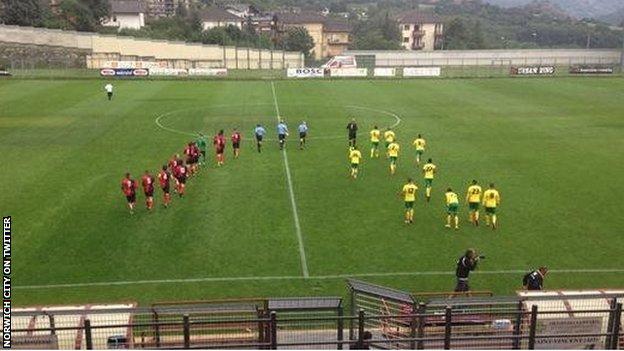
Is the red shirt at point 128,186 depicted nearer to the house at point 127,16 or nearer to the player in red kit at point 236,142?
the player in red kit at point 236,142

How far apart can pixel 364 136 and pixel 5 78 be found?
1520 inches

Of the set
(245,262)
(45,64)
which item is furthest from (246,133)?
(45,64)

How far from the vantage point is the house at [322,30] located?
461 ft

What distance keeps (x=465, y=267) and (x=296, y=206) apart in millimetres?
8501

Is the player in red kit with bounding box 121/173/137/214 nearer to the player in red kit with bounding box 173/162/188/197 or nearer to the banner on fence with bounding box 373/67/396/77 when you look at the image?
the player in red kit with bounding box 173/162/188/197

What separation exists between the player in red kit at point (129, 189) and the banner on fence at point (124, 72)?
4326cm

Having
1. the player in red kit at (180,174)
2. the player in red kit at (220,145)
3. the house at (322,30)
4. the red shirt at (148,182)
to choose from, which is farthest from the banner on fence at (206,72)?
the house at (322,30)

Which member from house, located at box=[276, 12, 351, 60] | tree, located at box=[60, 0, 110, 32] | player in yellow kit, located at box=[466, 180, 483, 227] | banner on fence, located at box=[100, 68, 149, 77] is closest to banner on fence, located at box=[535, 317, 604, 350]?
player in yellow kit, located at box=[466, 180, 483, 227]

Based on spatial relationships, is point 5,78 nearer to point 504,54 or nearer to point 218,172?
point 218,172

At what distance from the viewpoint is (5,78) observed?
5778cm

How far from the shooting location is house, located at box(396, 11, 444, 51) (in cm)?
15625

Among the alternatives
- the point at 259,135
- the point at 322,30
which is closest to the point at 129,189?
the point at 259,135

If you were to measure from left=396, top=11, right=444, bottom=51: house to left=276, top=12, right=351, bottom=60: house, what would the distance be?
71.6 feet

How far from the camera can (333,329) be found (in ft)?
43.8
